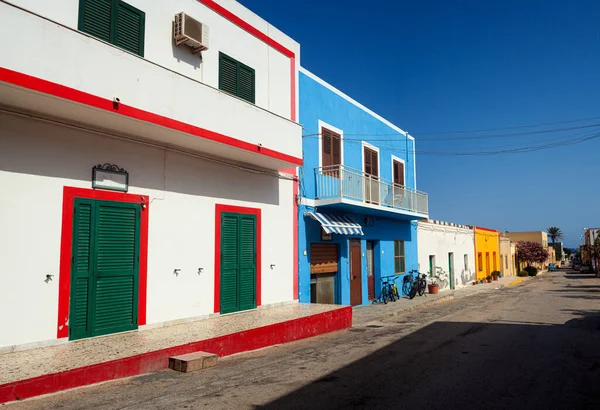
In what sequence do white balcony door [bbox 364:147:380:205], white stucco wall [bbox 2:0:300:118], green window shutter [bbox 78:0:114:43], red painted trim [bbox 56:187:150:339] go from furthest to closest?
white balcony door [bbox 364:147:380:205]
green window shutter [bbox 78:0:114:43]
white stucco wall [bbox 2:0:300:118]
red painted trim [bbox 56:187:150:339]

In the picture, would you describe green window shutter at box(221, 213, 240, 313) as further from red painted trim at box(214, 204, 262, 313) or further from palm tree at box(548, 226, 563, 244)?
palm tree at box(548, 226, 563, 244)

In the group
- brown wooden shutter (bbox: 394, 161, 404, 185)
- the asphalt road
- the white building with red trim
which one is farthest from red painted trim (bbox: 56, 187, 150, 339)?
brown wooden shutter (bbox: 394, 161, 404, 185)

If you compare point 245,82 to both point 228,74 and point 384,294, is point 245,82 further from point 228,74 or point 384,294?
point 384,294

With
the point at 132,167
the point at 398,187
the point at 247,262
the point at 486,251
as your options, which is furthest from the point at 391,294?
the point at 486,251

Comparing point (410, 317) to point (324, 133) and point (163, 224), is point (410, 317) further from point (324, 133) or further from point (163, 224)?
point (163, 224)

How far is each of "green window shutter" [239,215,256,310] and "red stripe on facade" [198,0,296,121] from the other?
12.0 ft

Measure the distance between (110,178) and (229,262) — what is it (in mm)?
3498

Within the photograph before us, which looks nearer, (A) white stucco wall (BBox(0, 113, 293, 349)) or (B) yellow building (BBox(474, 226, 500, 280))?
(A) white stucco wall (BBox(0, 113, 293, 349))

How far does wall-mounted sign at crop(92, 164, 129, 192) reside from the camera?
7777 mm

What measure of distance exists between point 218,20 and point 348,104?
7.07m

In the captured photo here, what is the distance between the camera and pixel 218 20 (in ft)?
34.1

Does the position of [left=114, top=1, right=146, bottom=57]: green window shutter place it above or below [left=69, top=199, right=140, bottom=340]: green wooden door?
above

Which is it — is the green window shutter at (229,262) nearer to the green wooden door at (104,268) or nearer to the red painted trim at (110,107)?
the red painted trim at (110,107)

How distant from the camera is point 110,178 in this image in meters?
8.01
